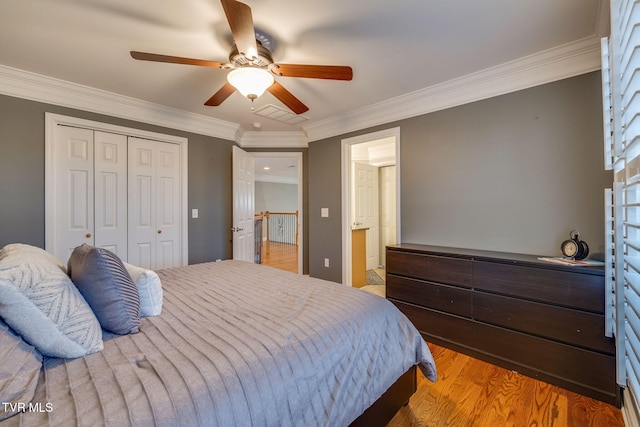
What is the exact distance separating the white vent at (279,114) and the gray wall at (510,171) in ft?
3.43

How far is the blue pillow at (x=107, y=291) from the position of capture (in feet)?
3.46

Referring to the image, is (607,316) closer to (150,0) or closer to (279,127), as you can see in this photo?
(150,0)

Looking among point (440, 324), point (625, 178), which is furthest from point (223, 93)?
point (440, 324)

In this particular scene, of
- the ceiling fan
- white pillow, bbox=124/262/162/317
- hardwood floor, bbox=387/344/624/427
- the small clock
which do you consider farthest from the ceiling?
hardwood floor, bbox=387/344/624/427

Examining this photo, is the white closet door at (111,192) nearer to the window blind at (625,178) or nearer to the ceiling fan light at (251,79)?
the ceiling fan light at (251,79)

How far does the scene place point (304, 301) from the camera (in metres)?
1.43

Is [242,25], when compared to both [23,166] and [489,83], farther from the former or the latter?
[23,166]

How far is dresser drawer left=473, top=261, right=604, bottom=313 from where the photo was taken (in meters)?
1.72

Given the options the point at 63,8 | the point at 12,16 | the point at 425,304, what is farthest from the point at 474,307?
the point at 12,16

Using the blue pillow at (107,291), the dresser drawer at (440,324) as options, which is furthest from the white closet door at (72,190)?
the dresser drawer at (440,324)

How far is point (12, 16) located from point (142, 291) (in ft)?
6.57

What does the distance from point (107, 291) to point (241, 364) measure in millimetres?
643

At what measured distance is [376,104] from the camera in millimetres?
3100

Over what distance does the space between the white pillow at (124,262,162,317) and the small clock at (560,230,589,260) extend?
2651 millimetres
